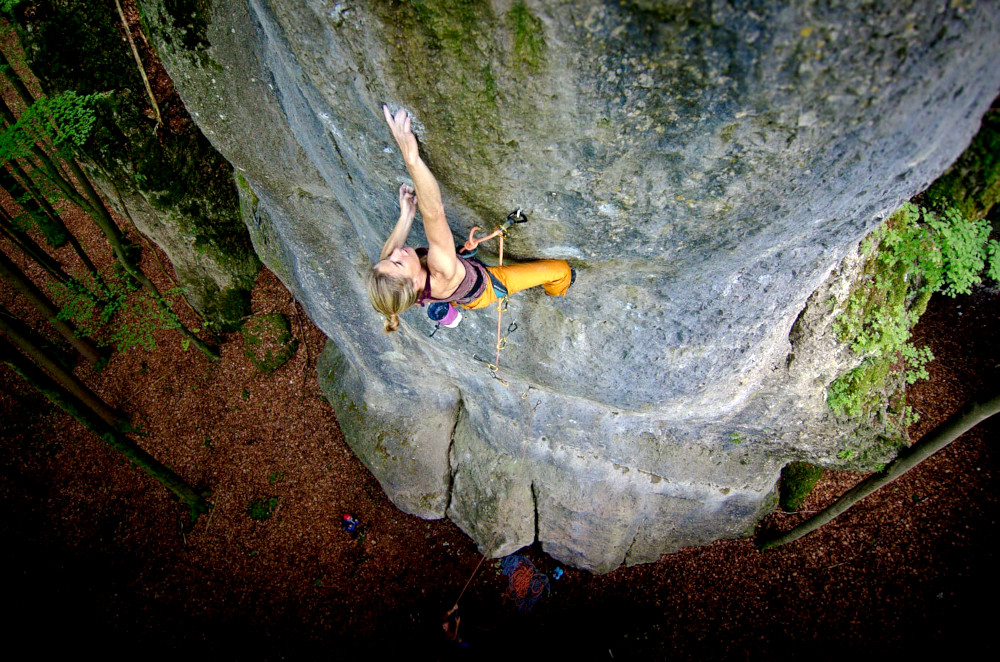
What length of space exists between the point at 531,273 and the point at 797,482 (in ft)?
19.8

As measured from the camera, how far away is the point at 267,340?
8961 mm

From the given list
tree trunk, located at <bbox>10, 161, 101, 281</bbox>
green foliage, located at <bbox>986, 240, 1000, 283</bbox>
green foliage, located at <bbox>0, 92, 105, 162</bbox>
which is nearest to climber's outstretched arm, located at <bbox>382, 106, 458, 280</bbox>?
green foliage, located at <bbox>0, 92, 105, 162</bbox>

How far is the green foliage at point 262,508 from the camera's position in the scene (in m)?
8.09

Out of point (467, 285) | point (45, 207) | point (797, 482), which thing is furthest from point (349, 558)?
Result: point (45, 207)

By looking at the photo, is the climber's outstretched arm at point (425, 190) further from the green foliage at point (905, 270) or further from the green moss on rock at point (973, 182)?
the green moss on rock at point (973, 182)

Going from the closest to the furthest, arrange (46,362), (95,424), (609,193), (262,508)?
(609,193), (95,424), (46,362), (262,508)

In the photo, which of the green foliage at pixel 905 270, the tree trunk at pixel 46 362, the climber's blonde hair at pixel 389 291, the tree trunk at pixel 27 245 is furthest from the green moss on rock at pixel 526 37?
the tree trunk at pixel 27 245

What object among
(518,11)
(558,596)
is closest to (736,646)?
(558,596)

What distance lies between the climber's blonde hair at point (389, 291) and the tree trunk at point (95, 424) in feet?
14.7

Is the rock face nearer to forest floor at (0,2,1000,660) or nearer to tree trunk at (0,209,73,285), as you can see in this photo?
forest floor at (0,2,1000,660)

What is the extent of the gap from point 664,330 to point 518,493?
399 centimetres

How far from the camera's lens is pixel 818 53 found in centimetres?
224

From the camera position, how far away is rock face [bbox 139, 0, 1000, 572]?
7.93ft

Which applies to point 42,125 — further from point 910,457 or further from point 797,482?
point 797,482
